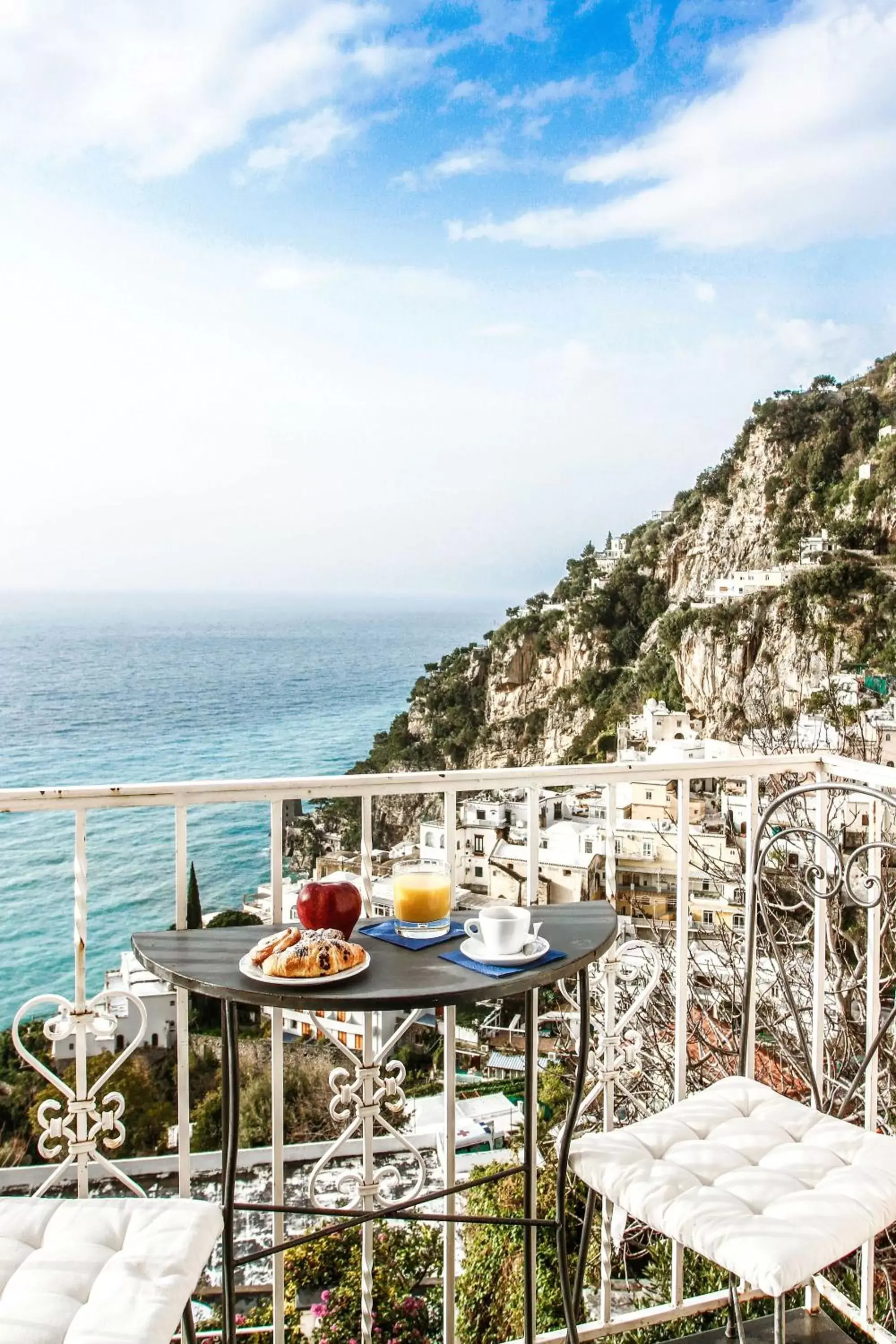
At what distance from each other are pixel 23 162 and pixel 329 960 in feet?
60.7

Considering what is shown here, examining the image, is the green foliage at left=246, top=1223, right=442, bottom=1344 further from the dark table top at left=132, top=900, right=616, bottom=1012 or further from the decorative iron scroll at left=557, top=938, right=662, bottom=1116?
the dark table top at left=132, top=900, right=616, bottom=1012

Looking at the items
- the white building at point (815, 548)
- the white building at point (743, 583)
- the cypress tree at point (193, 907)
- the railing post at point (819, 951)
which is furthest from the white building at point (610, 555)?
the cypress tree at point (193, 907)

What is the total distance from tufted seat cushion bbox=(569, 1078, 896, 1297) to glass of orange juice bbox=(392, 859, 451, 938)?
0.39m

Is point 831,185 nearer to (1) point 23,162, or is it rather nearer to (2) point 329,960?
(1) point 23,162

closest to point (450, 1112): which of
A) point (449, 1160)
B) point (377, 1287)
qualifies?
point (449, 1160)

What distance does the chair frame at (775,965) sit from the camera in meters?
1.41

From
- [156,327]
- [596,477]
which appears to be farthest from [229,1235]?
[596,477]

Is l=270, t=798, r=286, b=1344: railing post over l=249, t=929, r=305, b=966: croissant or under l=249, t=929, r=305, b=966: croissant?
under

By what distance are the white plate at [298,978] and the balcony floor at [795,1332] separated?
1.16 m

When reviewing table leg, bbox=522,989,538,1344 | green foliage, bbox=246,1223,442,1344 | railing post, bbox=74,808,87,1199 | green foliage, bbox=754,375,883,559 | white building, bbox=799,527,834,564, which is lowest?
green foliage, bbox=246,1223,442,1344

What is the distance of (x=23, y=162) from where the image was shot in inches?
611

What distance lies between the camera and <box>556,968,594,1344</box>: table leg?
54.4 inches

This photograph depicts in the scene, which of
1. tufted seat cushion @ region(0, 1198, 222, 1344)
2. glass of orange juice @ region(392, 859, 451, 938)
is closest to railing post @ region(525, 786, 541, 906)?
glass of orange juice @ region(392, 859, 451, 938)

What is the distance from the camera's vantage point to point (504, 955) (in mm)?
1196
